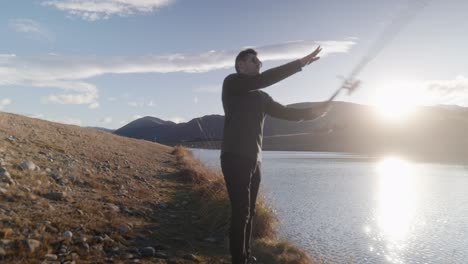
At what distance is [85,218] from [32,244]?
150 centimetres

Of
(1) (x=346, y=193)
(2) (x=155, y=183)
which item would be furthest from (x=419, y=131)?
(2) (x=155, y=183)

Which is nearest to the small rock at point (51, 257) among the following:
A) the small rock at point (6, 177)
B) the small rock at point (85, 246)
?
the small rock at point (85, 246)

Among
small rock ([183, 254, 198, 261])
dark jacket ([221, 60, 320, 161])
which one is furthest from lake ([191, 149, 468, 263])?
dark jacket ([221, 60, 320, 161])

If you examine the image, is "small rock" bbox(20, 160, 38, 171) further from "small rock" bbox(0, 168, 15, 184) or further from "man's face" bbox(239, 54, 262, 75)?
"man's face" bbox(239, 54, 262, 75)

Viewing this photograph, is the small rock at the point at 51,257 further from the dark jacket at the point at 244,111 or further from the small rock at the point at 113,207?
the small rock at the point at 113,207

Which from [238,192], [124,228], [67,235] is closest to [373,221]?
[124,228]

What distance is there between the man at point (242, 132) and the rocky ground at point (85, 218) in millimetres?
1253

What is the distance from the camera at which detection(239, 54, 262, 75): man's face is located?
489 centimetres

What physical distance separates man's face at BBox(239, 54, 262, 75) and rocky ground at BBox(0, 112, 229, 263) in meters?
2.66

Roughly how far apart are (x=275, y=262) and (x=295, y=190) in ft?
37.9

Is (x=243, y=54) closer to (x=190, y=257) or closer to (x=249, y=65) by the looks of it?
(x=249, y=65)

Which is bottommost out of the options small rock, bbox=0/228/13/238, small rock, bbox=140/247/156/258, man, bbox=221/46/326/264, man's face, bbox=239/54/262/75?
small rock, bbox=140/247/156/258

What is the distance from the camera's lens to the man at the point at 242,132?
4621 millimetres

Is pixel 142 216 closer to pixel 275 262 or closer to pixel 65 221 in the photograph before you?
pixel 65 221
